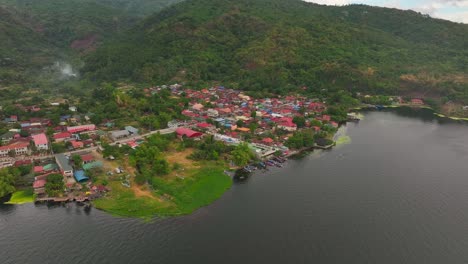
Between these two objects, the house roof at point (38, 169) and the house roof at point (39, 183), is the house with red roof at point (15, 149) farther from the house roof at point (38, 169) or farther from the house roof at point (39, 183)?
the house roof at point (39, 183)

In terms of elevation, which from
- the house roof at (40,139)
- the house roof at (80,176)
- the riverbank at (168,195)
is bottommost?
the riverbank at (168,195)

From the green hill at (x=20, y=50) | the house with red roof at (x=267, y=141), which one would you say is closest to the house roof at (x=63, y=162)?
the house with red roof at (x=267, y=141)

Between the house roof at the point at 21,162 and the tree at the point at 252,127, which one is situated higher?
the tree at the point at 252,127

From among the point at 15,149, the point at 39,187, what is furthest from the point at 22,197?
the point at 15,149

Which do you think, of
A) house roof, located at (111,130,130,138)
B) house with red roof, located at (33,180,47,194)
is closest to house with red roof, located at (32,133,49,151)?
house roof, located at (111,130,130,138)

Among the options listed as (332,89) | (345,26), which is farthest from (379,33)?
(332,89)

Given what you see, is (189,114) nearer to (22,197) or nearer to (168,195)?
(168,195)

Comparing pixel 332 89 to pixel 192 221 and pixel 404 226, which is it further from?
pixel 192 221

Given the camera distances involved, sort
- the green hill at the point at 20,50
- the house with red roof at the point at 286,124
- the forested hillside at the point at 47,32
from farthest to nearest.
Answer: the forested hillside at the point at 47,32
the green hill at the point at 20,50
the house with red roof at the point at 286,124

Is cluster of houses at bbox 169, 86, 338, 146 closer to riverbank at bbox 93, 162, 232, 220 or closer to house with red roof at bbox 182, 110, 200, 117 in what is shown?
house with red roof at bbox 182, 110, 200, 117
